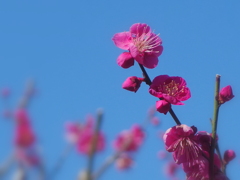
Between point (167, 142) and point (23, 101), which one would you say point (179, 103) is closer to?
point (167, 142)

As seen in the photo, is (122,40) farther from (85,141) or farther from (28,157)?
(85,141)

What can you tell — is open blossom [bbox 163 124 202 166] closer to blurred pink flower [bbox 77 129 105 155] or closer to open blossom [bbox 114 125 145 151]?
blurred pink flower [bbox 77 129 105 155]

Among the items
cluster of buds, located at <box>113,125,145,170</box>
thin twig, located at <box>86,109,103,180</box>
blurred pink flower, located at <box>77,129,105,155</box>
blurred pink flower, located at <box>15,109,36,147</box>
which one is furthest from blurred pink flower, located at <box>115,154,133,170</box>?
thin twig, located at <box>86,109,103,180</box>

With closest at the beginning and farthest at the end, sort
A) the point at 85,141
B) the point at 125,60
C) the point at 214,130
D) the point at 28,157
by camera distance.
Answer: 1. the point at 214,130
2. the point at 125,60
3. the point at 28,157
4. the point at 85,141

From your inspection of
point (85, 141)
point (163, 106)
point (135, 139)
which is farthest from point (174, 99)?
point (135, 139)

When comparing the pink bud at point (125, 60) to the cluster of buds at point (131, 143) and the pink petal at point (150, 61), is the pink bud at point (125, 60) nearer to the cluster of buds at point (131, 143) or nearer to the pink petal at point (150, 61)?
the pink petal at point (150, 61)

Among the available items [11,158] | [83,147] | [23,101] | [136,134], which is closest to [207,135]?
[11,158]
